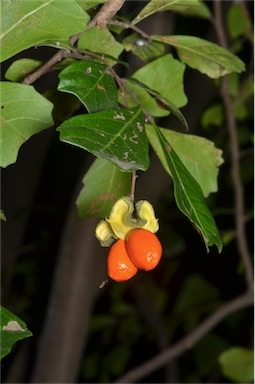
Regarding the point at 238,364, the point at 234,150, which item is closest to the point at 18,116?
the point at 234,150

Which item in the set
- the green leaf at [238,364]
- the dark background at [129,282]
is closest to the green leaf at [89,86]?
the dark background at [129,282]

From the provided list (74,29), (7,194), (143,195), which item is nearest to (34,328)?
(7,194)

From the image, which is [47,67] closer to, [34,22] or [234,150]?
[34,22]

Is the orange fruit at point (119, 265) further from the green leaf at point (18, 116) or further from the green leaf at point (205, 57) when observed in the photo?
the green leaf at point (205, 57)

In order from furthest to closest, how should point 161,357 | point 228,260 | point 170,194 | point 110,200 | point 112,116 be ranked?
1. point 228,260
2. point 170,194
3. point 161,357
4. point 110,200
5. point 112,116

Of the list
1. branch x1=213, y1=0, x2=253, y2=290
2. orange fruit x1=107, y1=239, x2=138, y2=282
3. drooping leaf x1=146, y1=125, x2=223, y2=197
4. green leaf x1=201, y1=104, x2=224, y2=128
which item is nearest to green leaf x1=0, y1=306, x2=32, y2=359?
orange fruit x1=107, y1=239, x2=138, y2=282

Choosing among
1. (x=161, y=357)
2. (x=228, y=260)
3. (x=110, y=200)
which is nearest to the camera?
(x=110, y=200)

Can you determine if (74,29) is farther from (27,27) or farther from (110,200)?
(110,200)
